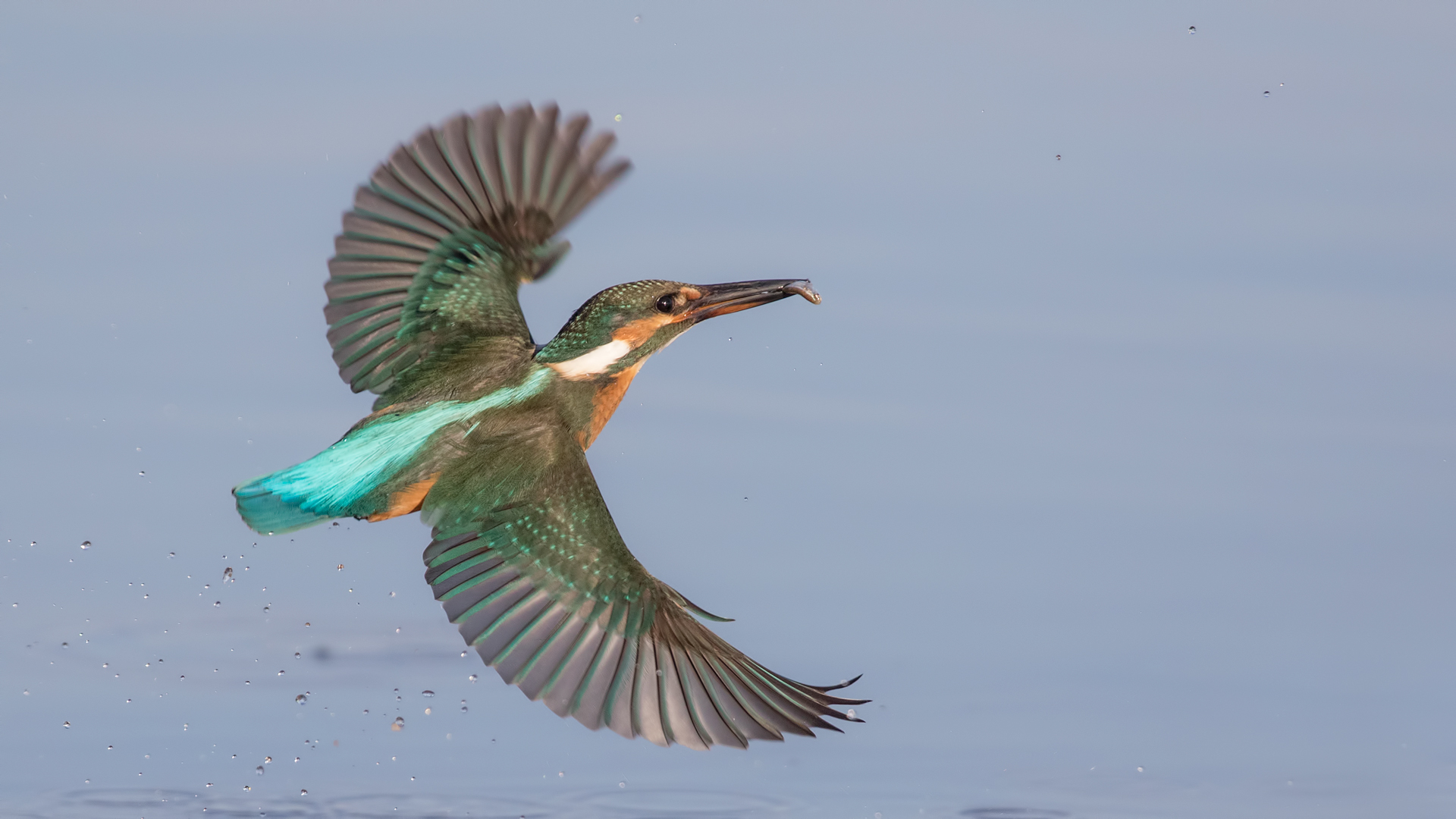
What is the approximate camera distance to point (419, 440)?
206 inches

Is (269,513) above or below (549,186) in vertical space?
below

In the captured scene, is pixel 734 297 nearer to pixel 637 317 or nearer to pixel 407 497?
pixel 637 317

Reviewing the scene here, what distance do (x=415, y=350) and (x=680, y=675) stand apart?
1335 mm

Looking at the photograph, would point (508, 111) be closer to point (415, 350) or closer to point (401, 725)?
point (415, 350)

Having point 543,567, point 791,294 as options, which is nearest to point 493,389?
point 543,567

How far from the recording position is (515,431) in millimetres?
5297

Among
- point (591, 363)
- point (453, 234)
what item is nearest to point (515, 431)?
point (591, 363)

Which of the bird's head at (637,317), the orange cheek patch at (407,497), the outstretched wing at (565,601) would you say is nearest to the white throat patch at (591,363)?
the bird's head at (637,317)

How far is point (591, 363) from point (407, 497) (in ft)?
2.15

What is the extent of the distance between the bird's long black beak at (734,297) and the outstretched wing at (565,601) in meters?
0.56

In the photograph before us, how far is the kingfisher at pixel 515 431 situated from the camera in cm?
502

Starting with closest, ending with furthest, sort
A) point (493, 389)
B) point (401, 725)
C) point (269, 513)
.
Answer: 1. point (269, 513)
2. point (493, 389)
3. point (401, 725)

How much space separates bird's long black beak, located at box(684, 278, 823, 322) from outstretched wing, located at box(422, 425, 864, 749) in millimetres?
558

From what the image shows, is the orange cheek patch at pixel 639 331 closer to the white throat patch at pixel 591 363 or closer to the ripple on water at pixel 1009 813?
the white throat patch at pixel 591 363
